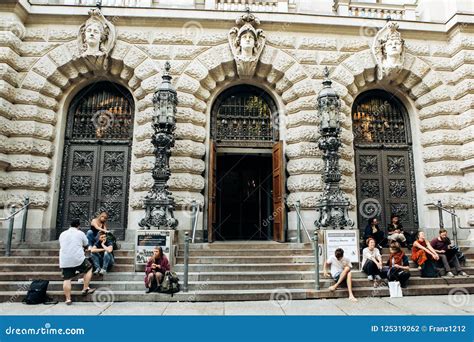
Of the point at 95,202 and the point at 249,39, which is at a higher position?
the point at 249,39

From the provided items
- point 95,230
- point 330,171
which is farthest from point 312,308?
point 95,230

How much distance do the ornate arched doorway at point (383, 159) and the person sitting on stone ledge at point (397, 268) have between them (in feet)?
11.9

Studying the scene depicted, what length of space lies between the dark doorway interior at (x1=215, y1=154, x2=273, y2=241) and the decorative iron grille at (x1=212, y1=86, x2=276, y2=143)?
6.59 ft

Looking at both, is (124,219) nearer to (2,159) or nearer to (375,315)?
(2,159)

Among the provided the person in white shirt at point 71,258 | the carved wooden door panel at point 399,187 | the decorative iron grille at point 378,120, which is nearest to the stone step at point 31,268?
the person in white shirt at point 71,258

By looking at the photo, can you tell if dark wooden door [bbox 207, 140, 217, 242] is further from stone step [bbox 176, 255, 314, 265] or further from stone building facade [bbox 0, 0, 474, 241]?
stone step [bbox 176, 255, 314, 265]

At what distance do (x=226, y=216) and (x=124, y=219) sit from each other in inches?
186

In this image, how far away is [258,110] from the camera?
42.3 ft

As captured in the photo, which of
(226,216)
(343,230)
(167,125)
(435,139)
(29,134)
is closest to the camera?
(343,230)

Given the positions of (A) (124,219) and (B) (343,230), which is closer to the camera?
(B) (343,230)

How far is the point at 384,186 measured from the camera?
12570 millimetres

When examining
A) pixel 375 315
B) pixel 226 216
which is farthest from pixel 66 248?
pixel 226 216

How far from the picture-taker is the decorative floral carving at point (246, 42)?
12.0m

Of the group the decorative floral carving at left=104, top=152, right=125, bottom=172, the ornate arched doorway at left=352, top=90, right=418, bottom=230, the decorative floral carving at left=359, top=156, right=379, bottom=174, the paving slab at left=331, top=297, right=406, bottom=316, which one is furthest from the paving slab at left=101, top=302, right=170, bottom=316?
the decorative floral carving at left=359, top=156, right=379, bottom=174
